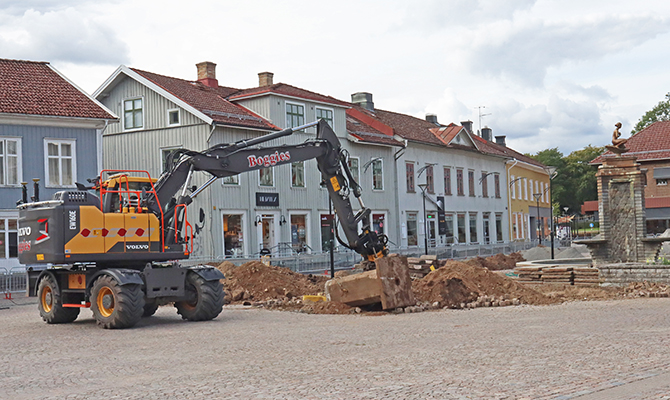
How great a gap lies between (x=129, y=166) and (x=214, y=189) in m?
5.24

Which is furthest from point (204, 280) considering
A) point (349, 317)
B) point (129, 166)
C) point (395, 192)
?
point (395, 192)

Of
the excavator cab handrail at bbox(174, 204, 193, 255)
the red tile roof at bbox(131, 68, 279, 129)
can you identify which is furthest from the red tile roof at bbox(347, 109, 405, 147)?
the excavator cab handrail at bbox(174, 204, 193, 255)

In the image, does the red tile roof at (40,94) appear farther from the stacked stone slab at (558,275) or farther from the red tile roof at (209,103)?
the stacked stone slab at (558,275)

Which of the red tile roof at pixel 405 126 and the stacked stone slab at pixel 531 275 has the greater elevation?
the red tile roof at pixel 405 126

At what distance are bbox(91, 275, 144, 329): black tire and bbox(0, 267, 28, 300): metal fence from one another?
1193cm

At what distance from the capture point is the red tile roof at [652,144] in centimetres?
5934

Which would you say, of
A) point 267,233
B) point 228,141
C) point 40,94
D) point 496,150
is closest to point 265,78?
point 228,141

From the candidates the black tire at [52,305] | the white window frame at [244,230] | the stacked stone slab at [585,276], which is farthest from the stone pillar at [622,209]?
the white window frame at [244,230]

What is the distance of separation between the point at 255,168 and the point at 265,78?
27.4 m

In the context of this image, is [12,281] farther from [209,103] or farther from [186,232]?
[209,103]

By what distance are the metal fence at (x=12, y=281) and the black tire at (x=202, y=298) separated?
470 inches

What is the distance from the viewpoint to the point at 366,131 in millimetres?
47719

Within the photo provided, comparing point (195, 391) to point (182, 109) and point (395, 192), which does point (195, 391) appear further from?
point (395, 192)

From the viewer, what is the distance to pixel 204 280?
17.3m
